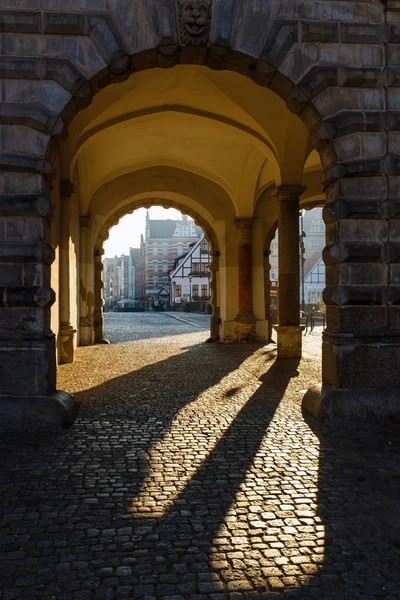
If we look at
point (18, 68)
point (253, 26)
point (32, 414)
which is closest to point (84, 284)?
point (18, 68)

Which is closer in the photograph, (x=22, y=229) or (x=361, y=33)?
(x=22, y=229)

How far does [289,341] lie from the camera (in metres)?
10.8

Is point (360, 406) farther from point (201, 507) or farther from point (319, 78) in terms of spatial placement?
point (319, 78)

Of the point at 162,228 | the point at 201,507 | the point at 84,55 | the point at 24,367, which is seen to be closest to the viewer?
the point at 201,507

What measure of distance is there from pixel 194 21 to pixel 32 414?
4.37 m

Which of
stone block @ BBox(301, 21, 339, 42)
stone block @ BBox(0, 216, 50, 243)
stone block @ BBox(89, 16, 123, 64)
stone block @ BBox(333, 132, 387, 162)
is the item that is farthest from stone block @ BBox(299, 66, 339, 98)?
stone block @ BBox(0, 216, 50, 243)

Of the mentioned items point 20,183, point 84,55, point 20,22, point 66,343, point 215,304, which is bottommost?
point 66,343

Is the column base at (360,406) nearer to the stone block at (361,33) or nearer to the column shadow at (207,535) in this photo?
the column shadow at (207,535)

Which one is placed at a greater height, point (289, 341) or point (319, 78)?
point (319, 78)

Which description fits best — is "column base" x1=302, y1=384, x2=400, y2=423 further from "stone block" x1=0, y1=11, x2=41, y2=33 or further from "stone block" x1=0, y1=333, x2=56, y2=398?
"stone block" x1=0, y1=11, x2=41, y2=33

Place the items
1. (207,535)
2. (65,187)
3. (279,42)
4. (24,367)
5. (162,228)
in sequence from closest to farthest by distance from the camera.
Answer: (207,535)
(24,367)
(279,42)
(65,187)
(162,228)

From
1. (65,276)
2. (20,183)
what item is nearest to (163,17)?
(20,183)

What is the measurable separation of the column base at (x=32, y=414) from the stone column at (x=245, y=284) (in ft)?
33.1

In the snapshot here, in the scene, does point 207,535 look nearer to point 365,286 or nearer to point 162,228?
point 365,286
